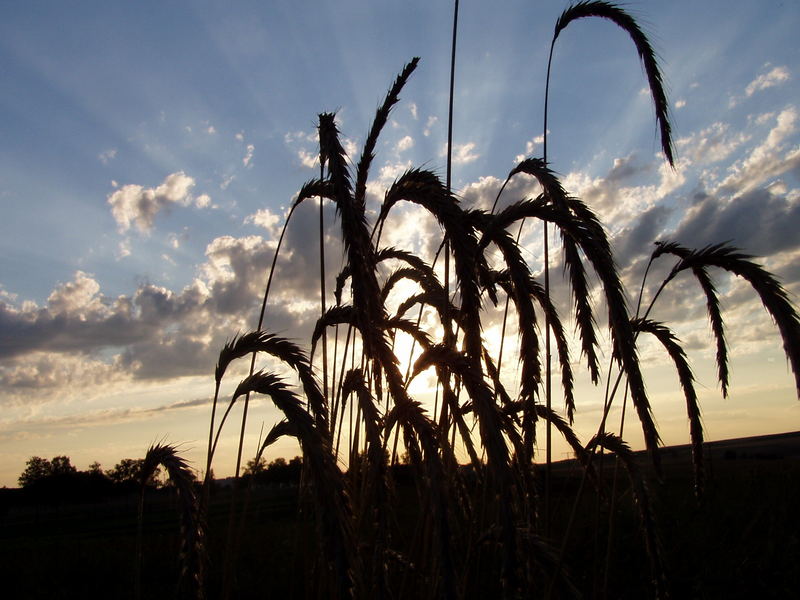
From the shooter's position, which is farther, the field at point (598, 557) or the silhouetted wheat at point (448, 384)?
the field at point (598, 557)

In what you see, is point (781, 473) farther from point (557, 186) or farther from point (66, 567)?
point (66, 567)

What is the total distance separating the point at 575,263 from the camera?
3.13 metres

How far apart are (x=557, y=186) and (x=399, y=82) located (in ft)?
3.97

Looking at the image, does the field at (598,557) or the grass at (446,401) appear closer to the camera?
the grass at (446,401)

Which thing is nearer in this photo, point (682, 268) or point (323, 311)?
point (323, 311)

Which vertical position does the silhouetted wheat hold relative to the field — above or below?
above

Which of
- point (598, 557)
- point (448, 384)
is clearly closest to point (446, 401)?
point (448, 384)

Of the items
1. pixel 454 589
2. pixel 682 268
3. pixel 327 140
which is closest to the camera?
pixel 454 589

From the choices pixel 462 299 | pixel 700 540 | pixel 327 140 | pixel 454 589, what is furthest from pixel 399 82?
pixel 700 540

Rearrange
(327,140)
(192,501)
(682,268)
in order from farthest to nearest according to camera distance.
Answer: (682,268), (192,501), (327,140)

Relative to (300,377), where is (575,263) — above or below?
above

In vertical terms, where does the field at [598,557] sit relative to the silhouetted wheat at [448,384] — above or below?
below

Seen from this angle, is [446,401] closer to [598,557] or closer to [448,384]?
[448,384]

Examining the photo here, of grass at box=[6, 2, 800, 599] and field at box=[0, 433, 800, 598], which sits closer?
grass at box=[6, 2, 800, 599]
